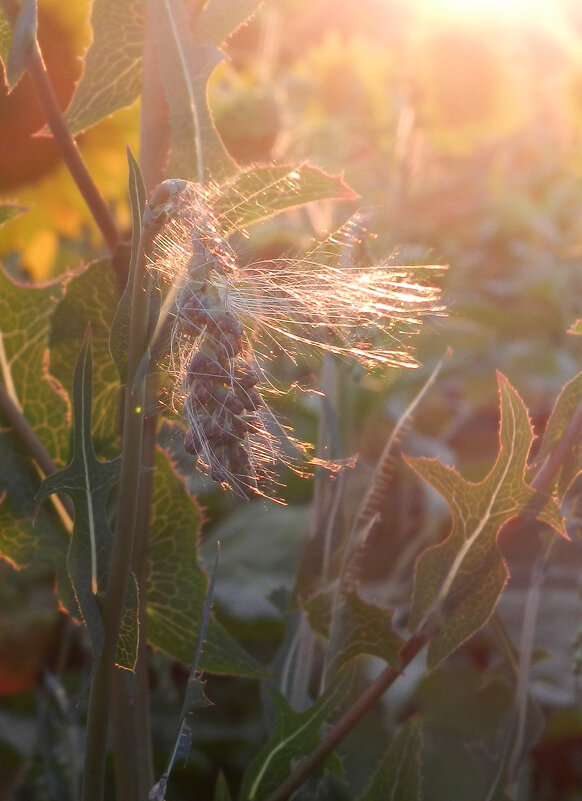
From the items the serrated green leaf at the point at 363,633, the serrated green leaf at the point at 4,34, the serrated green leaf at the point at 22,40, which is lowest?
the serrated green leaf at the point at 363,633

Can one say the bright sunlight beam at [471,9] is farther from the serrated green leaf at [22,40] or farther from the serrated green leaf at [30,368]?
the serrated green leaf at [22,40]

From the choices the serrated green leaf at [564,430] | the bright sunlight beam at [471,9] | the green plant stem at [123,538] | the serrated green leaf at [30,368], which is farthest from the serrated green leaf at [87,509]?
the bright sunlight beam at [471,9]

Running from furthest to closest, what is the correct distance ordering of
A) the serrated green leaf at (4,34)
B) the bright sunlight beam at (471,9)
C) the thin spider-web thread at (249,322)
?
1. the bright sunlight beam at (471,9)
2. the serrated green leaf at (4,34)
3. the thin spider-web thread at (249,322)

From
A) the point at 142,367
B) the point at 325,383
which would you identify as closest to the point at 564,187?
the point at 325,383

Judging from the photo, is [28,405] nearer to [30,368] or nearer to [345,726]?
[30,368]

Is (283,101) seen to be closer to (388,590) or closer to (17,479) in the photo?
(388,590)

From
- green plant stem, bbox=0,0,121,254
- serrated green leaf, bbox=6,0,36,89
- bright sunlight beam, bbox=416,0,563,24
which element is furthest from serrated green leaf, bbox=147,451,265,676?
bright sunlight beam, bbox=416,0,563,24

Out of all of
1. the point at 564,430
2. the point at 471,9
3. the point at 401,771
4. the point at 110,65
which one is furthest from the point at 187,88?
the point at 471,9

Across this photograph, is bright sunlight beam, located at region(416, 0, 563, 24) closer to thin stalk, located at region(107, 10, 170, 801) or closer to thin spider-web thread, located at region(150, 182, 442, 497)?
thin stalk, located at region(107, 10, 170, 801)

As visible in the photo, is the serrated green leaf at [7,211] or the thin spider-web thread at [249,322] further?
the serrated green leaf at [7,211]
